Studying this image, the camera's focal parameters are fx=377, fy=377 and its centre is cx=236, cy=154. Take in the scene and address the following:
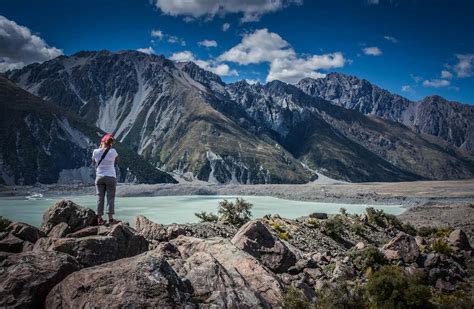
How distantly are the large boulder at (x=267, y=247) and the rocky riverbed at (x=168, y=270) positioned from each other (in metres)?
0.05

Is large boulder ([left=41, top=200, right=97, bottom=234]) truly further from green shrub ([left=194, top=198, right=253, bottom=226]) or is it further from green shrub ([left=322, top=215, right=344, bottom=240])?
green shrub ([left=322, top=215, right=344, bottom=240])

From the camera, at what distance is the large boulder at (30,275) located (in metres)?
6.86

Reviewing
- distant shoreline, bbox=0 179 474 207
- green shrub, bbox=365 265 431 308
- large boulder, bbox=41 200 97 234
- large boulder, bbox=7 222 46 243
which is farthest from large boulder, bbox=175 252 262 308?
distant shoreline, bbox=0 179 474 207

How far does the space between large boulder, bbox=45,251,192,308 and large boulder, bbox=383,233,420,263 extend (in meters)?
20.7

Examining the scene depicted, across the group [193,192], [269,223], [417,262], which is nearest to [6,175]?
[193,192]

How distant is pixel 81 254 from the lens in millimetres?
9148

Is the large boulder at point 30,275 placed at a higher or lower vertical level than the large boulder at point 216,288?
higher

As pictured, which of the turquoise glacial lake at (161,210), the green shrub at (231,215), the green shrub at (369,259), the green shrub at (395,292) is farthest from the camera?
the turquoise glacial lake at (161,210)

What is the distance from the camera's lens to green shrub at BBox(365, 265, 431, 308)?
1667cm

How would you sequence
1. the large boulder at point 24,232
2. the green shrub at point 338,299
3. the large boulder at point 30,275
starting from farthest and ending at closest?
the green shrub at point 338,299 < the large boulder at point 24,232 < the large boulder at point 30,275

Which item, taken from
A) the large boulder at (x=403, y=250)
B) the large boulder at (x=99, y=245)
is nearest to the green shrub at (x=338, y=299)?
the large boulder at (x=99, y=245)

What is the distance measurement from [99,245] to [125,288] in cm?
326

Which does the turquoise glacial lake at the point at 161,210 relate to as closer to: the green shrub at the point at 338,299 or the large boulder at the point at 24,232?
the large boulder at the point at 24,232

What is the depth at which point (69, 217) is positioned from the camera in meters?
13.5
